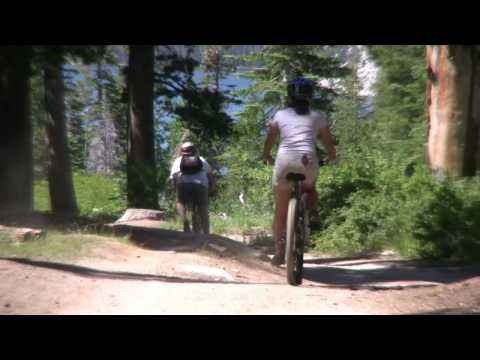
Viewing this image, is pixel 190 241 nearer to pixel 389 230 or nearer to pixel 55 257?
pixel 55 257

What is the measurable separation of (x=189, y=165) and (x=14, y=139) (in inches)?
126

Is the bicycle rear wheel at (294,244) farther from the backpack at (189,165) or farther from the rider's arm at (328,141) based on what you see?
the backpack at (189,165)

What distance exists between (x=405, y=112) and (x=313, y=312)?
34068 mm

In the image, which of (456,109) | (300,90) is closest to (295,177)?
(300,90)

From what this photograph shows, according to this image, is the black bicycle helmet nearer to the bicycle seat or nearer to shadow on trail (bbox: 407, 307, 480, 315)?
the bicycle seat

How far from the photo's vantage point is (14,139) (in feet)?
39.1

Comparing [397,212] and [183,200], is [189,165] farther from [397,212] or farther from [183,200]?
[397,212]

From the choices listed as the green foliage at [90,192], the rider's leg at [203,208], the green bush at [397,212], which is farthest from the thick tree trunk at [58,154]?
the green bush at [397,212]

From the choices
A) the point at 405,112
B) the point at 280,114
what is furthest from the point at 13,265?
the point at 405,112

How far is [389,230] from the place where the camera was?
35.8 feet

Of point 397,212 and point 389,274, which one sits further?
point 397,212

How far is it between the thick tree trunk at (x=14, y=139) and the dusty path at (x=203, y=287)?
13.6 ft

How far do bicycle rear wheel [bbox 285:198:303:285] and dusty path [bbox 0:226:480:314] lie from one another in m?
0.19

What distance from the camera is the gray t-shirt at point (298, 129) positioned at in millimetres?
6566
